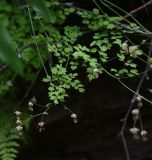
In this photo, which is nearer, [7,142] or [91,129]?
[7,142]

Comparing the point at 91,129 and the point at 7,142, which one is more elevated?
the point at 91,129

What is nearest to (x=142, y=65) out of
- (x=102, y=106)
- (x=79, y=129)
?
(x=102, y=106)

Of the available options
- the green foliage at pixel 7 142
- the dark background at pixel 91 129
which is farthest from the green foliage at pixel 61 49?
the dark background at pixel 91 129

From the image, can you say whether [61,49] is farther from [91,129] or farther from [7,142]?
[91,129]

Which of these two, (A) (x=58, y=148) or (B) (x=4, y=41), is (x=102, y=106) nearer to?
(A) (x=58, y=148)

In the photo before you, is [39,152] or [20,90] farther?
[39,152]

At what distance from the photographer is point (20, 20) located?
1860 mm

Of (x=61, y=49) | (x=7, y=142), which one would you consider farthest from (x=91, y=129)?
(x=61, y=49)

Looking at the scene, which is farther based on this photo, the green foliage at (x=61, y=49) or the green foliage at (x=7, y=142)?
the green foliage at (x=7, y=142)

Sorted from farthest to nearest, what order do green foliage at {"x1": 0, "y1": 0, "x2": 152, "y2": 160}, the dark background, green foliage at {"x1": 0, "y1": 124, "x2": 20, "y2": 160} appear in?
the dark background
green foliage at {"x1": 0, "y1": 124, "x2": 20, "y2": 160}
green foliage at {"x1": 0, "y1": 0, "x2": 152, "y2": 160}

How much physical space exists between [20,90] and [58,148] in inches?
20.8

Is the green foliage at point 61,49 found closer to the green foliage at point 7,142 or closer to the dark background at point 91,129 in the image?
the green foliage at point 7,142

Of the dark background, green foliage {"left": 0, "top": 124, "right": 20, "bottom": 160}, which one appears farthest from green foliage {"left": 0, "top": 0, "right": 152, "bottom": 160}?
the dark background

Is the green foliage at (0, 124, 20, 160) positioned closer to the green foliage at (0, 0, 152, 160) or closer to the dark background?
the green foliage at (0, 0, 152, 160)
